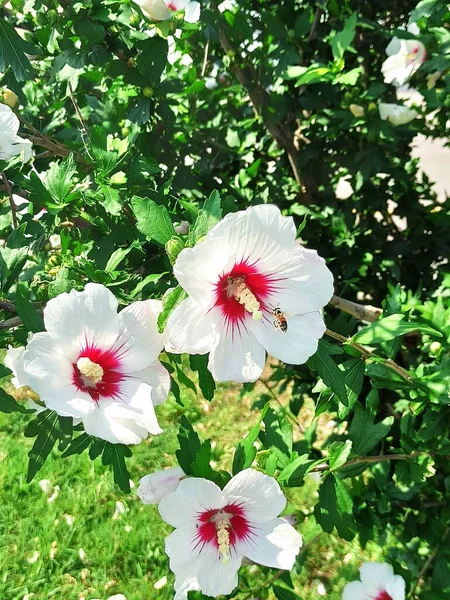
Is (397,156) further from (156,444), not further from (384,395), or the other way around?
(156,444)

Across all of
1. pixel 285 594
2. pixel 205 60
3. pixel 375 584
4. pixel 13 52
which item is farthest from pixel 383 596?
pixel 205 60

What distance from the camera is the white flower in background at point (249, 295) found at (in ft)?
2.60

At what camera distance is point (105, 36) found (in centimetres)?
152

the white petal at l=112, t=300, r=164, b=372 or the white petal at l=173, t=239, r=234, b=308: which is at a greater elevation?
the white petal at l=173, t=239, r=234, b=308

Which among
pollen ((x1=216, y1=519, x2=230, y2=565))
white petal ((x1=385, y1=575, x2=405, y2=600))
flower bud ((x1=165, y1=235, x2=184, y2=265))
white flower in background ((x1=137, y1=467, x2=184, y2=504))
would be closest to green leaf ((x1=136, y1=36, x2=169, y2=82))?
flower bud ((x1=165, y1=235, x2=184, y2=265))

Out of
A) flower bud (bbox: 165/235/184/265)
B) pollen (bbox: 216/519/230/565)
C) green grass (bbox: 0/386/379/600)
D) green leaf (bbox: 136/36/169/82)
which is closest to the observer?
flower bud (bbox: 165/235/184/265)

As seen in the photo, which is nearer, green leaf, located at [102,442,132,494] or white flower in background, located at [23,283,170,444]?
white flower in background, located at [23,283,170,444]

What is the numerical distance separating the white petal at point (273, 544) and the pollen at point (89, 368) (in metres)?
0.38

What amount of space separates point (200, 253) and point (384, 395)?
147 centimetres

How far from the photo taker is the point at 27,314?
100 cm

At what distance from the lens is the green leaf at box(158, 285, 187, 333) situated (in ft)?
2.86

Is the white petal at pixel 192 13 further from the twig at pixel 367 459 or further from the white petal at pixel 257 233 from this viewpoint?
the twig at pixel 367 459

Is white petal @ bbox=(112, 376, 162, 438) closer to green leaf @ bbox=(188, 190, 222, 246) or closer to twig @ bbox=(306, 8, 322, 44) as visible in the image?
green leaf @ bbox=(188, 190, 222, 246)

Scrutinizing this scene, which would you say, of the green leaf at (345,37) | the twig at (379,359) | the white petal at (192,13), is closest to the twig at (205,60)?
the white petal at (192,13)
